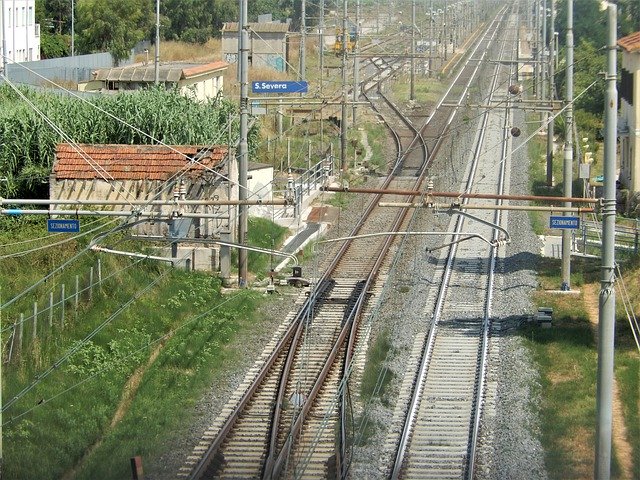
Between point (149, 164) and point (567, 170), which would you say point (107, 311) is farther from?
point (567, 170)

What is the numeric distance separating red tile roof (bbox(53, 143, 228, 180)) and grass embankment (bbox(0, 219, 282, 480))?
5.76 ft

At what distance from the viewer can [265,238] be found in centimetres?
2395

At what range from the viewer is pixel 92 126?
27172 millimetres

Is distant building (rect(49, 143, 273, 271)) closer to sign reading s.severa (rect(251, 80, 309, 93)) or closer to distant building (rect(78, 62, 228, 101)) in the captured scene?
sign reading s.severa (rect(251, 80, 309, 93))

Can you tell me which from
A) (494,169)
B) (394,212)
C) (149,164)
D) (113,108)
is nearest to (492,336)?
A: (149,164)

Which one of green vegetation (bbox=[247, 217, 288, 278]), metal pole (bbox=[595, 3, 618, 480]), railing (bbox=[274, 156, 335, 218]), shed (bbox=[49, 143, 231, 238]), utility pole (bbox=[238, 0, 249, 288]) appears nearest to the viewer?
metal pole (bbox=[595, 3, 618, 480])

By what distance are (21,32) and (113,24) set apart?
3990mm

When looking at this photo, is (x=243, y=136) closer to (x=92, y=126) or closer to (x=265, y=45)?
(x=92, y=126)

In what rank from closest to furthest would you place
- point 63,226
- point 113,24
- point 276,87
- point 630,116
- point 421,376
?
point 63,226, point 421,376, point 276,87, point 630,116, point 113,24

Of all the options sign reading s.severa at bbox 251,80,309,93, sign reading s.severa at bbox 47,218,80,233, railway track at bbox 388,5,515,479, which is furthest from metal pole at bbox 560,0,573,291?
sign reading s.severa at bbox 47,218,80,233

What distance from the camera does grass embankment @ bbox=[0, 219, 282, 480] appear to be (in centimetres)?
1395

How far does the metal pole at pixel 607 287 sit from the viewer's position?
1113 centimetres

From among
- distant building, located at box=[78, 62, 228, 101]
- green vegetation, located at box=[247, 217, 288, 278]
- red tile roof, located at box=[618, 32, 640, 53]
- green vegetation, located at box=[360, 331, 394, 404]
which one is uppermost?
red tile roof, located at box=[618, 32, 640, 53]

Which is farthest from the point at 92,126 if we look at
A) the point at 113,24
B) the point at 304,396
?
the point at 113,24
